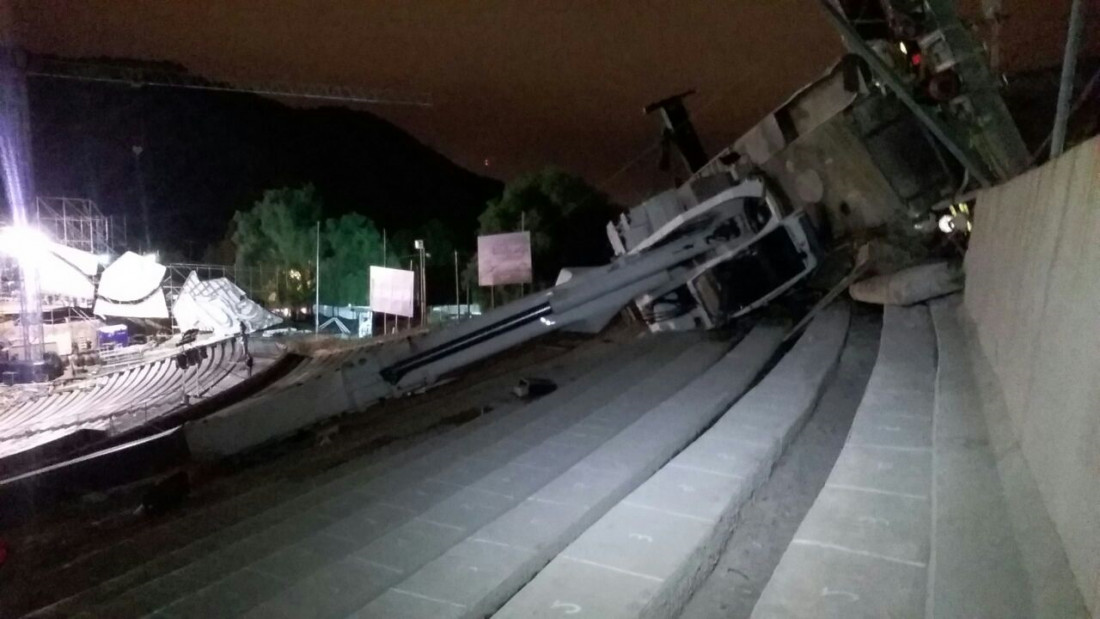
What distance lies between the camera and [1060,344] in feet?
9.59

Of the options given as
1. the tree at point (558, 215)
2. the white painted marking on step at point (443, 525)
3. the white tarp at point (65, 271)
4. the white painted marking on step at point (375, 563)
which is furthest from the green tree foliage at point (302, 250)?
the white painted marking on step at point (375, 563)

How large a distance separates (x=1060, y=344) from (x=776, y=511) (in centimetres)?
198

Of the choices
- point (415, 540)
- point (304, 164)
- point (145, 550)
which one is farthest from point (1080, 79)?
point (304, 164)

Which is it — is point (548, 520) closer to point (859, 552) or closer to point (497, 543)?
point (497, 543)

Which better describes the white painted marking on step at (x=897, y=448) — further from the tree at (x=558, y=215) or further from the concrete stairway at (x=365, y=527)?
the tree at (x=558, y=215)

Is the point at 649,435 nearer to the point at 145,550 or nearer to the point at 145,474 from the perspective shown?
the point at 145,550

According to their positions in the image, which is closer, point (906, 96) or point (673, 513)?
point (673, 513)

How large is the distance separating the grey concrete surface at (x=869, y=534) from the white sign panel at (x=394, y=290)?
56.7ft

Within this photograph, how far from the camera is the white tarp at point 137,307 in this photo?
36.4 m

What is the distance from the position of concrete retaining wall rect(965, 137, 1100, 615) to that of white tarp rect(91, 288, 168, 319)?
3927 centimetres

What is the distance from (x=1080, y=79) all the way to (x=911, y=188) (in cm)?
285

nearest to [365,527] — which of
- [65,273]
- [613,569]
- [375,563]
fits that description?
[375,563]

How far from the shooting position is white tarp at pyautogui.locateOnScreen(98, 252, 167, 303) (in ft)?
118

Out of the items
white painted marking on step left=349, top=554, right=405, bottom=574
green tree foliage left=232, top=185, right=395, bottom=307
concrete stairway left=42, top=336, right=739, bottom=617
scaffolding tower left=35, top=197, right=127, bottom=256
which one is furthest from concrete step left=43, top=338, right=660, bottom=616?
scaffolding tower left=35, top=197, right=127, bottom=256
